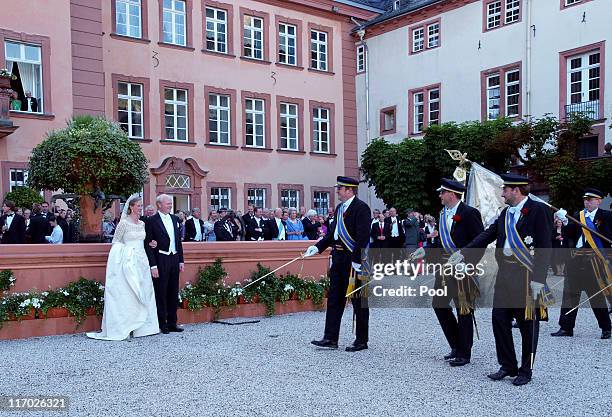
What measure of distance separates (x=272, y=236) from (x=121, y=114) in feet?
32.4

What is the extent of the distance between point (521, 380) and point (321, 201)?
2506cm

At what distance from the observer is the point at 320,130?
3181cm

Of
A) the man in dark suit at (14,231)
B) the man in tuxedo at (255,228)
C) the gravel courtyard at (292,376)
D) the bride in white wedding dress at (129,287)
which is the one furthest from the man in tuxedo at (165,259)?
the man in tuxedo at (255,228)

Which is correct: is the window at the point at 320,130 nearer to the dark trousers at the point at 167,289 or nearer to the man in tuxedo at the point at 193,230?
the man in tuxedo at the point at 193,230

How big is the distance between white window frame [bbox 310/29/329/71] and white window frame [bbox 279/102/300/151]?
2.27m

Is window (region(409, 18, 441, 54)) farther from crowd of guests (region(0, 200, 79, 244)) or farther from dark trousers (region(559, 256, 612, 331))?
dark trousers (region(559, 256, 612, 331))

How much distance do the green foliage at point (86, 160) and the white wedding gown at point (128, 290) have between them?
151 cm

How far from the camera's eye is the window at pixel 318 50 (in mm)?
31344

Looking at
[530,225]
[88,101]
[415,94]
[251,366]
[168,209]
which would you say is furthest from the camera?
[415,94]

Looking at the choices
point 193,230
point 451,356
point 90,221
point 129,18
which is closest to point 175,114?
point 129,18

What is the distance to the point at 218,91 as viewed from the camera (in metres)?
28.2

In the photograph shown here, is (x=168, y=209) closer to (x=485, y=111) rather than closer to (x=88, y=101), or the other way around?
(x=88, y=101)

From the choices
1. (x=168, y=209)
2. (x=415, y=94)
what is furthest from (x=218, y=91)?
(x=168, y=209)

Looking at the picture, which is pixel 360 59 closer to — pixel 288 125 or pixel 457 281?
pixel 288 125
